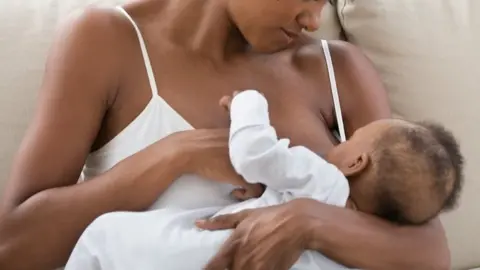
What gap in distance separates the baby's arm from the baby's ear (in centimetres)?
2

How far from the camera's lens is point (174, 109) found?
57.7 inches

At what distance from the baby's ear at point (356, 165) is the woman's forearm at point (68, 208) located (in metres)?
0.27

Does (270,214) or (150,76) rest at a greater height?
(150,76)

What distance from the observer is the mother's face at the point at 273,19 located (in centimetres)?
146

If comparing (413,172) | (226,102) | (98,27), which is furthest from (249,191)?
(98,27)

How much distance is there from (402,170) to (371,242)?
0.14 meters

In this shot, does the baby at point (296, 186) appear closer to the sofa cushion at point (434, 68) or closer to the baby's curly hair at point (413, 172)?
the baby's curly hair at point (413, 172)

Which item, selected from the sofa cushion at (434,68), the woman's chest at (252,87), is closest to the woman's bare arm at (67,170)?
the woman's chest at (252,87)

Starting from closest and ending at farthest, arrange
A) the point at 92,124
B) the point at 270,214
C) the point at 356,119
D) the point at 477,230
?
the point at 270,214 → the point at 92,124 → the point at 356,119 → the point at 477,230

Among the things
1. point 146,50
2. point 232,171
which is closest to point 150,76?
point 146,50

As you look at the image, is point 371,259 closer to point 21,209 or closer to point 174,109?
point 174,109

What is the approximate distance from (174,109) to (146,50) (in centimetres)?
12

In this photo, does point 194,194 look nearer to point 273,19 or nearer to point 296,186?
point 296,186

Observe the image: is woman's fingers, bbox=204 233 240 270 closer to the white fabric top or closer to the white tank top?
the white fabric top
